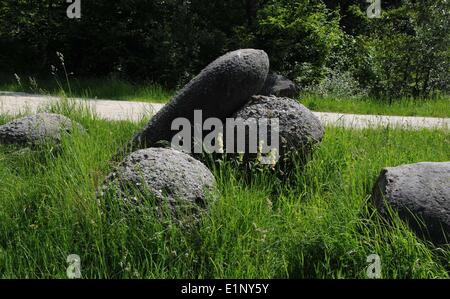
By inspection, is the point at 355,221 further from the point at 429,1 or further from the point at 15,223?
the point at 429,1

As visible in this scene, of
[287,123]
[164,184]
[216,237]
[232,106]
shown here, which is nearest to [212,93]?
[232,106]

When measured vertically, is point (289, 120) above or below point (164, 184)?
above

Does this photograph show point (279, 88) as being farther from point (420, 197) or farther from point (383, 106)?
point (420, 197)

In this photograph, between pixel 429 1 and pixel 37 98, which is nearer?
pixel 37 98

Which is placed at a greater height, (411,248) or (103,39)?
(103,39)

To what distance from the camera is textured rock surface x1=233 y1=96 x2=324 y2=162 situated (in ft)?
17.1

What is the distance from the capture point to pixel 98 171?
462 centimetres

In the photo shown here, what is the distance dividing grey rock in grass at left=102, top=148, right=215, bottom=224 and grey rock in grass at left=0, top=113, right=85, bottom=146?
5.94ft

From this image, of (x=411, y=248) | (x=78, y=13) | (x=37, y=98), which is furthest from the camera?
(x=78, y=13)

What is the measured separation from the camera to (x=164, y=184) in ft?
12.6

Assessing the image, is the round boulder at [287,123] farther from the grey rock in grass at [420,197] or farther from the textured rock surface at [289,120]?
the grey rock in grass at [420,197]

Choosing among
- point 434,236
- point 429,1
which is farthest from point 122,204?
point 429,1

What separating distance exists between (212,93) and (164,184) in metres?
1.69
